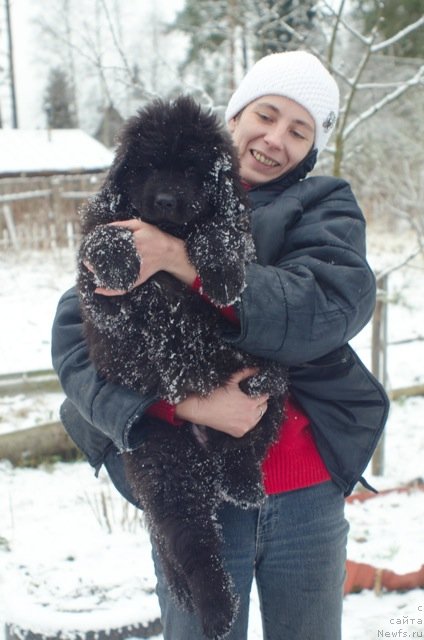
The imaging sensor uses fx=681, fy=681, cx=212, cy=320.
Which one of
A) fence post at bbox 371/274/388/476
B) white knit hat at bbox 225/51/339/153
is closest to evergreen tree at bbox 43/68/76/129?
fence post at bbox 371/274/388/476

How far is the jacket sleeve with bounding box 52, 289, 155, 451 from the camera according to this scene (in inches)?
68.1

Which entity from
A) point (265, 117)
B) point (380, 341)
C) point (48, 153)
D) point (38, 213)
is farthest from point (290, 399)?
point (48, 153)

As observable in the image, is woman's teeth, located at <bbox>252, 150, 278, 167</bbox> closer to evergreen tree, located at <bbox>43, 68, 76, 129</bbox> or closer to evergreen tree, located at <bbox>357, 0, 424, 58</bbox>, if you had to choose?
evergreen tree, located at <bbox>357, 0, 424, 58</bbox>

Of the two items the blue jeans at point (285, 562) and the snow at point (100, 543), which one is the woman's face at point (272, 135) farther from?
the snow at point (100, 543)

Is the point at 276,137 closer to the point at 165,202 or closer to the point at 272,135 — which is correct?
the point at 272,135

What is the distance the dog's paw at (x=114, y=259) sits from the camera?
1.66m

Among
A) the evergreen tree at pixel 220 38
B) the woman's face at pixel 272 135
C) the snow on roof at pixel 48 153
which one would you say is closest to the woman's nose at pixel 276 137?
the woman's face at pixel 272 135

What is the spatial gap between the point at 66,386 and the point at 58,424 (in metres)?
3.00

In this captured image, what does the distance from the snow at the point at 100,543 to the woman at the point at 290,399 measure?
1.21m

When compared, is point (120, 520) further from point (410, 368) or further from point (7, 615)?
point (410, 368)

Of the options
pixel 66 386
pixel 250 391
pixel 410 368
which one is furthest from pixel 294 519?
pixel 410 368

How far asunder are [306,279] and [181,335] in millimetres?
357

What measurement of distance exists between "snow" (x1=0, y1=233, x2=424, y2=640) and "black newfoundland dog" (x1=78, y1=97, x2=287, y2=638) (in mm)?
1279

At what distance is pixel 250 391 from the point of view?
1793 mm
